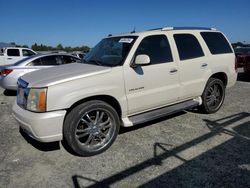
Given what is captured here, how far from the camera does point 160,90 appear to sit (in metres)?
4.47

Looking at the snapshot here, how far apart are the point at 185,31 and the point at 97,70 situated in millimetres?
2352

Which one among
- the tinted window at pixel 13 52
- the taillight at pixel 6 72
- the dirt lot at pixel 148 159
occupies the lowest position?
the dirt lot at pixel 148 159

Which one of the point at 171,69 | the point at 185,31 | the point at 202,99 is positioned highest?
the point at 185,31

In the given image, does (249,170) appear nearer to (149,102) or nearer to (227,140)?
(227,140)

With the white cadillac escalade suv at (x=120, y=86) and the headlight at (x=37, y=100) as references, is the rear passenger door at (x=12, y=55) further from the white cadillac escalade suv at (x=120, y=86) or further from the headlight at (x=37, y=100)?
the headlight at (x=37, y=100)

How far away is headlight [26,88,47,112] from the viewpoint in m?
3.33

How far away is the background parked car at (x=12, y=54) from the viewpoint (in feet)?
53.4

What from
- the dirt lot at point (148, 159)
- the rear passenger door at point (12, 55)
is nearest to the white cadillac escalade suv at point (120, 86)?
the dirt lot at point (148, 159)

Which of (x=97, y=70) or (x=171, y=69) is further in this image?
(x=171, y=69)

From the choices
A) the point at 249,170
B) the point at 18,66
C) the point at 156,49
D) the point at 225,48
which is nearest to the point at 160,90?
the point at 156,49

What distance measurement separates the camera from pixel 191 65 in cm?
492

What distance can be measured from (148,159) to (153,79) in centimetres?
146

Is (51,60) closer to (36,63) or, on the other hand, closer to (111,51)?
(36,63)

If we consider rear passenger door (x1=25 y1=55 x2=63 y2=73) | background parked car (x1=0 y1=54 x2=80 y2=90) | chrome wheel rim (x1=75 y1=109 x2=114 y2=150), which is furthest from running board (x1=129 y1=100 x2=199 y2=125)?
rear passenger door (x1=25 y1=55 x2=63 y2=73)
